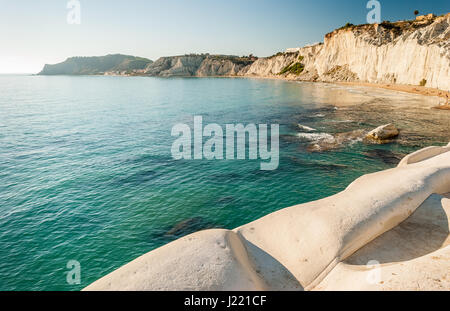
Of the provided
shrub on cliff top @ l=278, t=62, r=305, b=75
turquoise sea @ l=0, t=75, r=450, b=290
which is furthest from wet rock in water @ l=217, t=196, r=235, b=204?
shrub on cliff top @ l=278, t=62, r=305, b=75

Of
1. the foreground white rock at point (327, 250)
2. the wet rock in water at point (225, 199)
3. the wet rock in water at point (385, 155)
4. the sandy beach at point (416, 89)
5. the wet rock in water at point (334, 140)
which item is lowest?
the wet rock in water at point (225, 199)

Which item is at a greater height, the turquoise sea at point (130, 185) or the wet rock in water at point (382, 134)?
the wet rock in water at point (382, 134)

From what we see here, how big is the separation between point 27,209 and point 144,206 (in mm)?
7765

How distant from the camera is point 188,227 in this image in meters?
15.4

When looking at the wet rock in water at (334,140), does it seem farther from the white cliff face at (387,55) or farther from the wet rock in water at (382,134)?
the white cliff face at (387,55)

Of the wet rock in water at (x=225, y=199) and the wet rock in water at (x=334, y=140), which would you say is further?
the wet rock in water at (x=334, y=140)

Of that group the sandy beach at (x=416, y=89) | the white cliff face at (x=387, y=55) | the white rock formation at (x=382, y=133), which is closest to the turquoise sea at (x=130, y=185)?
the white rock formation at (x=382, y=133)

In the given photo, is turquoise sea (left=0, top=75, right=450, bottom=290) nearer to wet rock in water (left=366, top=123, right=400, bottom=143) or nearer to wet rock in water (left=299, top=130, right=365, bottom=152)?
wet rock in water (left=299, top=130, right=365, bottom=152)

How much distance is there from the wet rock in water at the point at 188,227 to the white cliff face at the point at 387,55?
6819 cm

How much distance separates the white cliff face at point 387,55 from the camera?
62356 mm

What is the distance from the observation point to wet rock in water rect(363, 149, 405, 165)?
79.9ft

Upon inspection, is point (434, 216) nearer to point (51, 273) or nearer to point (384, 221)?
point (384, 221)

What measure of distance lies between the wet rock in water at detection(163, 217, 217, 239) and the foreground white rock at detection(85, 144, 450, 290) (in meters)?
4.60
